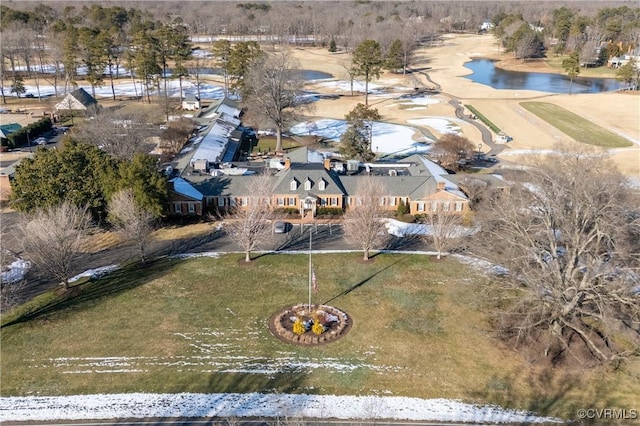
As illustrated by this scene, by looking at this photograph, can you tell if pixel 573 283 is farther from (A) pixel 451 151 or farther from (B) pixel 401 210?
(A) pixel 451 151

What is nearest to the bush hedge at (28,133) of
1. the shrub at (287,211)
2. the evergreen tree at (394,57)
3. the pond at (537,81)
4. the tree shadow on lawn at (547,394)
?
the shrub at (287,211)

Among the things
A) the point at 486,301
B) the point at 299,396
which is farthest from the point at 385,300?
the point at 299,396

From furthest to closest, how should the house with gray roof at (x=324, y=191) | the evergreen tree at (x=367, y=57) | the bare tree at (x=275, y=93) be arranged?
the evergreen tree at (x=367, y=57), the bare tree at (x=275, y=93), the house with gray roof at (x=324, y=191)

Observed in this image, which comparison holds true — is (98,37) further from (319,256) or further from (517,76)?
(517,76)

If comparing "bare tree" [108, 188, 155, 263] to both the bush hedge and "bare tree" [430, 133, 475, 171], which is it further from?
the bush hedge

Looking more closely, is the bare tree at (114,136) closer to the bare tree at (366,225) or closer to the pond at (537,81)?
the bare tree at (366,225)

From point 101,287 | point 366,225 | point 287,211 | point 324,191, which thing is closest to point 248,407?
point 101,287

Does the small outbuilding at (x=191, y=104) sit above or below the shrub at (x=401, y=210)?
above
